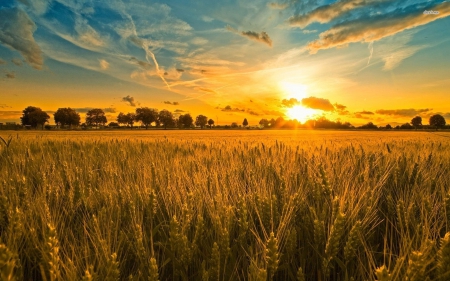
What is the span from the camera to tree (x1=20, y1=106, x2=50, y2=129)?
283 ft

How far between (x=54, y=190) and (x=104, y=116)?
127m

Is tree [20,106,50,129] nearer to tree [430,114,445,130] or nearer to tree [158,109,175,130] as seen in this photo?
tree [158,109,175,130]

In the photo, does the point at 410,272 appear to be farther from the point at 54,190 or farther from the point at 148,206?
the point at 54,190

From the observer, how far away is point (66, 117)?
95188mm

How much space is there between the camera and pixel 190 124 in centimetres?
12581

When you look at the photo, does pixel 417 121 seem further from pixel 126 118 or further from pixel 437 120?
pixel 126 118

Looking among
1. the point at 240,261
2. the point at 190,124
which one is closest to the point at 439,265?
the point at 240,261

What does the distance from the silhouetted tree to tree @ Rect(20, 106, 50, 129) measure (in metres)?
23.3

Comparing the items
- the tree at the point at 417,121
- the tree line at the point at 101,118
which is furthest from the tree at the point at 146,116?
the tree at the point at 417,121

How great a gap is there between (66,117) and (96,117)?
20.2 metres

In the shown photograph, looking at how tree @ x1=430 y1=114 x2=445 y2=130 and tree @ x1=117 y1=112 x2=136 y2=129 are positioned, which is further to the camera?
tree @ x1=117 y1=112 x2=136 y2=129

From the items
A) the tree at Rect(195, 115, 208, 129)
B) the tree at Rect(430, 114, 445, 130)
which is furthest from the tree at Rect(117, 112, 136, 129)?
the tree at Rect(430, 114, 445, 130)

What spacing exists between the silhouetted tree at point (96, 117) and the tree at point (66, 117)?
15.4 meters

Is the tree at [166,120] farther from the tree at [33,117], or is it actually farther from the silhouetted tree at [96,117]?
the tree at [33,117]
